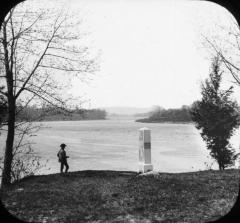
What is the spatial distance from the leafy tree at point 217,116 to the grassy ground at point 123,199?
13328 millimetres

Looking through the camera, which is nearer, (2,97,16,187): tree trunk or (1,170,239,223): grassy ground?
(1,170,239,223): grassy ground

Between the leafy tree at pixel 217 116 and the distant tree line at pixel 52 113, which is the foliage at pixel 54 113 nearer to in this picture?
the distant tree line at pixel 52 113

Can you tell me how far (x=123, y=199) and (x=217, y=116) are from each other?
16.8 metres

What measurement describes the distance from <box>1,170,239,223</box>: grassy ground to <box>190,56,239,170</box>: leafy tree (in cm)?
1333

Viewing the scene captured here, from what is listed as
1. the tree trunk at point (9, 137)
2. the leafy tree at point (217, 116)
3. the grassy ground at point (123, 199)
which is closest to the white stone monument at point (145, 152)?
the grassy ground at point (123, 199)

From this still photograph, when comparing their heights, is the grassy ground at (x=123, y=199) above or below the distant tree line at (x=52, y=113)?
below

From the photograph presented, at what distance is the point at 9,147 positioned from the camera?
388 inches

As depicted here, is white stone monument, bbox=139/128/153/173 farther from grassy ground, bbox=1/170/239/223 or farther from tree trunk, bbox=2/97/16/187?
tree trunk, bbox=2/97/16/187

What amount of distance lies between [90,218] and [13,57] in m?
6.57

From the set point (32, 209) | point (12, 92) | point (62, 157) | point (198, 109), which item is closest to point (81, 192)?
point (32, 209)

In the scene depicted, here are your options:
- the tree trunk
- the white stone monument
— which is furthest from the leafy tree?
the tree trunk

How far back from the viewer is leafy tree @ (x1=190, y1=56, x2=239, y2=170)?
22250mm

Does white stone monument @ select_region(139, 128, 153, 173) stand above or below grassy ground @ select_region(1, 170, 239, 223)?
above

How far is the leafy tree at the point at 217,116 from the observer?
2225cm
